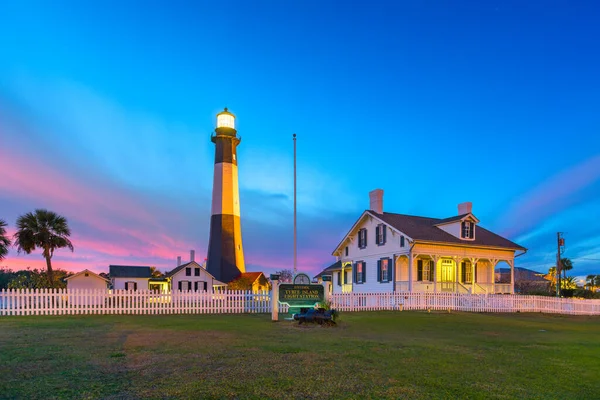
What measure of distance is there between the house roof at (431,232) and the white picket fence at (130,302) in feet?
38.4

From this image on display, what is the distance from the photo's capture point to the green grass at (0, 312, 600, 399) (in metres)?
5.60

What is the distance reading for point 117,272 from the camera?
164 feet

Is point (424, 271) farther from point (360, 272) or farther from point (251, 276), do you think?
point (251, 276)

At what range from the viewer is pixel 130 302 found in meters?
20.8

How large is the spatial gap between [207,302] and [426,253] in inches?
596

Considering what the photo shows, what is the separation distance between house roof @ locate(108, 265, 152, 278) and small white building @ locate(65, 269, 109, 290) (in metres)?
3.73

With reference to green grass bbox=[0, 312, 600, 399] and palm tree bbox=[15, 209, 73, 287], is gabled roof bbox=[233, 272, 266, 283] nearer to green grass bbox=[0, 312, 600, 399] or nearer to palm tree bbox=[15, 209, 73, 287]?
palm tree bbox=[15, 209, 73, 287]

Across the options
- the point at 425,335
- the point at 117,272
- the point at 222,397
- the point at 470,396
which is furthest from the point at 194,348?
the point at 117,272

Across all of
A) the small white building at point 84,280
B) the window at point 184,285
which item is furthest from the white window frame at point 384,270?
the small white building at point 84,280

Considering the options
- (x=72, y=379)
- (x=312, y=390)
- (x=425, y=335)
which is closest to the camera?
(x=312, y=390)

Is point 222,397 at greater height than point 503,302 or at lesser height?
greater

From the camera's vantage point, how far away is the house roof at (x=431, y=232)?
29.6 m

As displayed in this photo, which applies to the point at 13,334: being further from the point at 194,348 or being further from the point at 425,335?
the point at 425,335

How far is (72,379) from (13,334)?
23.9ft
